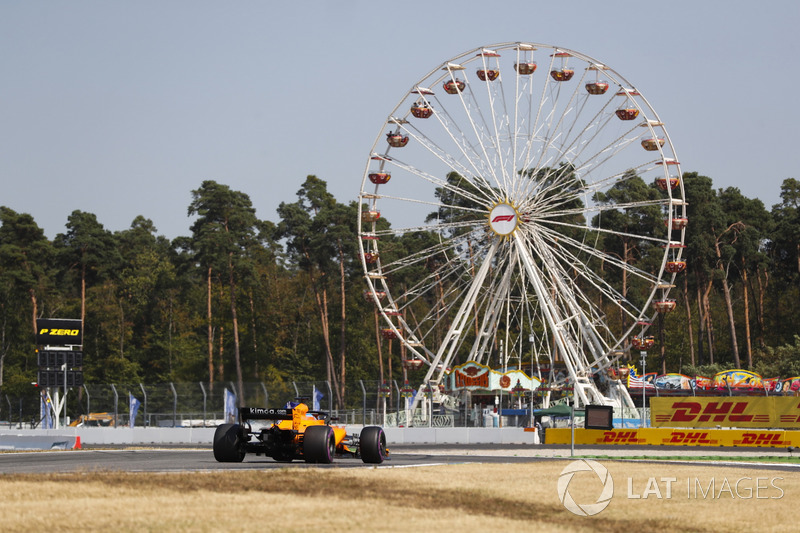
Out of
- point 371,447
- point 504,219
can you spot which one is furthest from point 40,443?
point 504,219

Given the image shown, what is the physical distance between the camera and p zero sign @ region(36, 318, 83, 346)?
52.8 meters

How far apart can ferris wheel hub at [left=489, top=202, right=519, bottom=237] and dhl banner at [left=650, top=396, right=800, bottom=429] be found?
1131 centimetres

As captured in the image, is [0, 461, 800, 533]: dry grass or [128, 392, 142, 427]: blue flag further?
[128, 392, 142, 427]: blue flag

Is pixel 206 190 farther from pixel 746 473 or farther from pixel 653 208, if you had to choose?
pixel 746 473

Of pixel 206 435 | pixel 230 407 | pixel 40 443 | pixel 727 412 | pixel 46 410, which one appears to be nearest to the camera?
pixel 40 443

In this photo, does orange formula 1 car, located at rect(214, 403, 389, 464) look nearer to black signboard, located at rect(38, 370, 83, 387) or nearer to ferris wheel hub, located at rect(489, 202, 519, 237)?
ferris wheel hub, located at rect(489, 202, 519, 237)

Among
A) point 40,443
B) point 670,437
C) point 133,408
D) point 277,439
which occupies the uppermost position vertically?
point 133,408

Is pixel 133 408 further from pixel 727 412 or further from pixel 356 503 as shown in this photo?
pixel 356 503

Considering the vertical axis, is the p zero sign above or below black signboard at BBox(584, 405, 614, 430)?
above

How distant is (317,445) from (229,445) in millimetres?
2149

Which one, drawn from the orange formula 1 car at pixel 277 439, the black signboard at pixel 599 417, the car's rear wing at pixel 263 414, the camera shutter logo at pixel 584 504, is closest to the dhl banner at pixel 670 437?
the black signboard at pixel 599 417

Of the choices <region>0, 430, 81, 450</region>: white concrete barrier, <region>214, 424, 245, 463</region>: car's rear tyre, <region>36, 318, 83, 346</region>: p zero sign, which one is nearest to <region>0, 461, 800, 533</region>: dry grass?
<region>214, 424, 245, 463</region>: car's rear tyre

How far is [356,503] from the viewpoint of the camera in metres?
15.3

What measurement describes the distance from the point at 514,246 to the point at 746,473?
29740 millimetres
